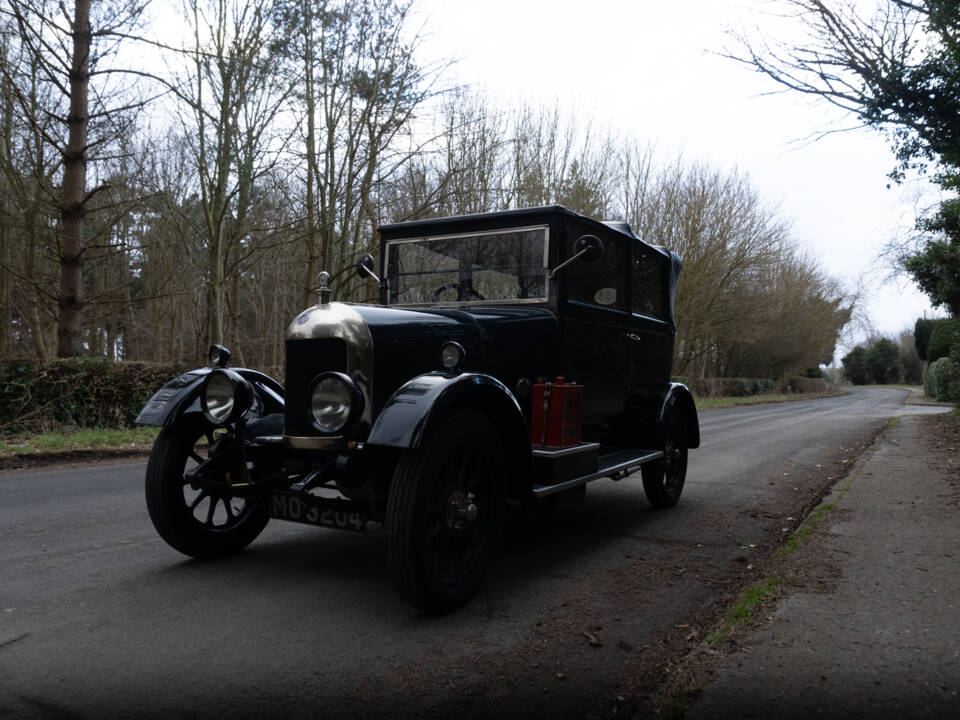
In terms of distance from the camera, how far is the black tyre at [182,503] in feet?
12.8

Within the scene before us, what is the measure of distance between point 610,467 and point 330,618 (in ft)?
7.16

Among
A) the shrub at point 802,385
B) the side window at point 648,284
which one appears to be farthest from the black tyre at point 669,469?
the shrub at point 802,385

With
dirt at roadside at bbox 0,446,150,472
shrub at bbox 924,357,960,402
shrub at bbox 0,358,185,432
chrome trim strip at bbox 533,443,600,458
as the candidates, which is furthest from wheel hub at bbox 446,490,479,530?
shrub at bbox 924,357,960,402

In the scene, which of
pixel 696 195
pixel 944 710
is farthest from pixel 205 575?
pixel 696 195

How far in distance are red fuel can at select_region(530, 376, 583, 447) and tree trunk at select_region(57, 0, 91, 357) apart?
949 cm

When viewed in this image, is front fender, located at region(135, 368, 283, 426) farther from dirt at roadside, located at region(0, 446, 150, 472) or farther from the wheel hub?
dirt at roadside, located at region(0, 446, 150, 472)

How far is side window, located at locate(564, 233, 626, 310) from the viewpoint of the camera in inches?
189

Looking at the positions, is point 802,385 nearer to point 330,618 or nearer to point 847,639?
point 847,639

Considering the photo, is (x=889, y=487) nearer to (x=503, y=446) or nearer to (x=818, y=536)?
(x=818, y=536)

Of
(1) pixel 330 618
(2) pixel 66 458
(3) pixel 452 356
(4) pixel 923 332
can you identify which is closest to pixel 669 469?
(3) pixel 452 356

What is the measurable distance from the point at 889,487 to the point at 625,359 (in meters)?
3.06

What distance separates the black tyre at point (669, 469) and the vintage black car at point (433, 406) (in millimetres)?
288

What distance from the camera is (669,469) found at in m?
6.12

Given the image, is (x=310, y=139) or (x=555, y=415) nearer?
(x=555, y=415)
